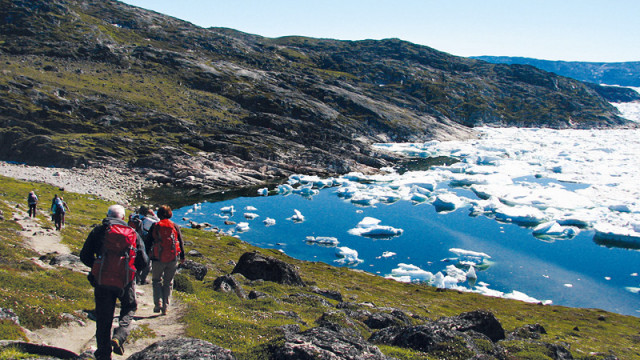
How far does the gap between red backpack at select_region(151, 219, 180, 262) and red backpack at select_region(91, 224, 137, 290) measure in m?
3.77

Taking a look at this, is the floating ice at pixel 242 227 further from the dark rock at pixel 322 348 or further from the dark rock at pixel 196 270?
the dark rock at pixel 322 348

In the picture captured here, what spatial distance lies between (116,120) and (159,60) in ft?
243

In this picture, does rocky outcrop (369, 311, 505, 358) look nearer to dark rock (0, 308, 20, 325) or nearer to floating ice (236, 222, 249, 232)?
dark rock (0, 308, 20, 325)

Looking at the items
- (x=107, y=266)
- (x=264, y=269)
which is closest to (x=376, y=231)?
(x=264, y=269)

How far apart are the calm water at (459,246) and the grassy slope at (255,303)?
745cm

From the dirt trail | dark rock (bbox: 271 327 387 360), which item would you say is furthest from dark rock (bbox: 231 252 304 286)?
dark rock (bbox: 271 327 387 360)

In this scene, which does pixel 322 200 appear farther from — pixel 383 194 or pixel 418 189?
pixel 418 189

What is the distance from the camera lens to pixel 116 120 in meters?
125

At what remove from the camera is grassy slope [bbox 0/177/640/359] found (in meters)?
13.2

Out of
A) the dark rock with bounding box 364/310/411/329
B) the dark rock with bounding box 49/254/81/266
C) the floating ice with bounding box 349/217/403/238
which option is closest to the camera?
the dark rock with bounding box 49/254/81/266

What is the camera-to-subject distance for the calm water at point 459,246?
60.2 meters

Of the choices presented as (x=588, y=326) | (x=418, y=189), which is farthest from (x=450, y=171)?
(x=588, y=326)

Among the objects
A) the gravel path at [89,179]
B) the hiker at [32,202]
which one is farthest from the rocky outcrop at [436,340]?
the gravel path at [89,179]

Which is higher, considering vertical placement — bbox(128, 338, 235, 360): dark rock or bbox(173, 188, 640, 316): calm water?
bbox(128, 338, 235, 360): dark rock
